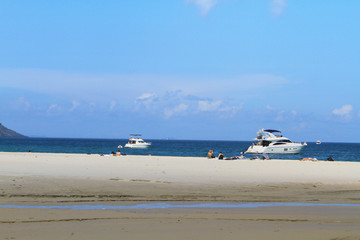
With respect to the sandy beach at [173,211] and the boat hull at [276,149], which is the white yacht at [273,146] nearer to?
the boat hull at [276,149]

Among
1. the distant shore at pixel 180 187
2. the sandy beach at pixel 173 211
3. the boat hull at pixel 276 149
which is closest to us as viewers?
the sandy beach at pixel 173 211

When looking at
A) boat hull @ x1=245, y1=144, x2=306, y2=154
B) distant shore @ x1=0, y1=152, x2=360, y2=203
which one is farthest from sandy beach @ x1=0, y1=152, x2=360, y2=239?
boat hull @ x1=245, y1=144, x2=306, y2=154

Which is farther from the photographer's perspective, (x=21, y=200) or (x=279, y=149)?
(x=279, y=149)

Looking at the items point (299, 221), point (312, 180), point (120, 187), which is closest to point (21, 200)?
point (120, 187)

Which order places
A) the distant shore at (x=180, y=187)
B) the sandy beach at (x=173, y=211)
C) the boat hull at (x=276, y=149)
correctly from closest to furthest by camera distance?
the sandy beach at (x=173, y=211)
the distant shore at (x=180, y=187)
the boat hull at (x=276, y=149)

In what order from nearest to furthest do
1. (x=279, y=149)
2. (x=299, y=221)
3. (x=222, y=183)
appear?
(x=299, y=221)
(x=222, y=183)
(x=279, y=149)

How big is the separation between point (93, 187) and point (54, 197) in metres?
3.15

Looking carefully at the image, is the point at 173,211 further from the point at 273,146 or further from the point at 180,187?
the point at 273,146

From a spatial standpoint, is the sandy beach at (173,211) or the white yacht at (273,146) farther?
the white yacht at (273,146)

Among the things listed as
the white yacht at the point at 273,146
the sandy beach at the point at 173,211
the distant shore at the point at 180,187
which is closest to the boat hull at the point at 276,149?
the white yacht at the point at 273,146

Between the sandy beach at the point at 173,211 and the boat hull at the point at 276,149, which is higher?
the boat hull at the point at 276,149

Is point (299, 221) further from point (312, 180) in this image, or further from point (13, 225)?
point (312, 180)

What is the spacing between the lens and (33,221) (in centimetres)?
1143

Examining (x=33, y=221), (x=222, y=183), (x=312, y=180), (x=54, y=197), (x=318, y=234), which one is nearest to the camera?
(x=318, y=234)
